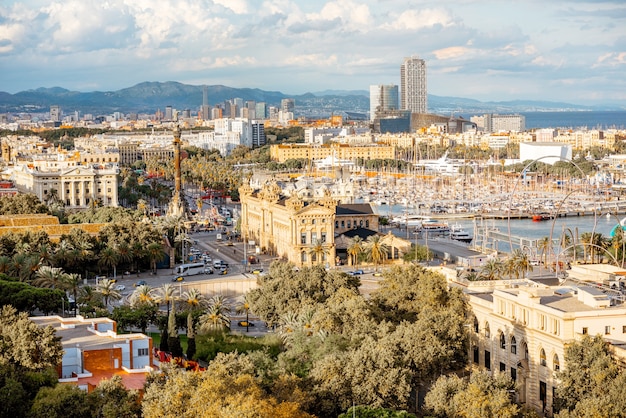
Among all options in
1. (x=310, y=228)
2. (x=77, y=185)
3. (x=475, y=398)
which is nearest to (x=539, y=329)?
(x=475, y=398)

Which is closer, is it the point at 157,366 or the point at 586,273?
the point at 157,366

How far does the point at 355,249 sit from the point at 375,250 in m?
1.22

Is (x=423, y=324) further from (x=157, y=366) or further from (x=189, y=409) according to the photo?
(x=189, y=409)

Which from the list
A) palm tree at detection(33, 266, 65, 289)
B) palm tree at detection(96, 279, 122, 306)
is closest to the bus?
palm tree at detection(96, 279, 122, 306)

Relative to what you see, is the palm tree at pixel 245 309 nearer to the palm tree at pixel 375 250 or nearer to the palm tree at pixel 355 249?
the palm tree at pixel 355 249

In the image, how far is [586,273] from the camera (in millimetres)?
38438

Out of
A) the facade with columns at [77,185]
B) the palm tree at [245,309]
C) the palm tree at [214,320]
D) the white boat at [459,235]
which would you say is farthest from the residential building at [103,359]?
the facade with columns at [77,185]

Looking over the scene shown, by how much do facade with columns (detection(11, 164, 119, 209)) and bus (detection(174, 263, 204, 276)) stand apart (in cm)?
3954

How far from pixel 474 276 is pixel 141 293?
51.4 feet

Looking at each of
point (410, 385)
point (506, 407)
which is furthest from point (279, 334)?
point (506, 407)

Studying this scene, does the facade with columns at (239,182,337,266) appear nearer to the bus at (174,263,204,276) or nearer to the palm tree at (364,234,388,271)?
the palm tree at (364,234,388,271)

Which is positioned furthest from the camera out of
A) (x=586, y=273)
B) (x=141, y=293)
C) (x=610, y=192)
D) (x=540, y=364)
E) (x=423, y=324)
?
(x=610, y=192)

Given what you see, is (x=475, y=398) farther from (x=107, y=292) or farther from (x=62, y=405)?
(x=107, y=292)

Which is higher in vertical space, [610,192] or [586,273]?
[586,273]
